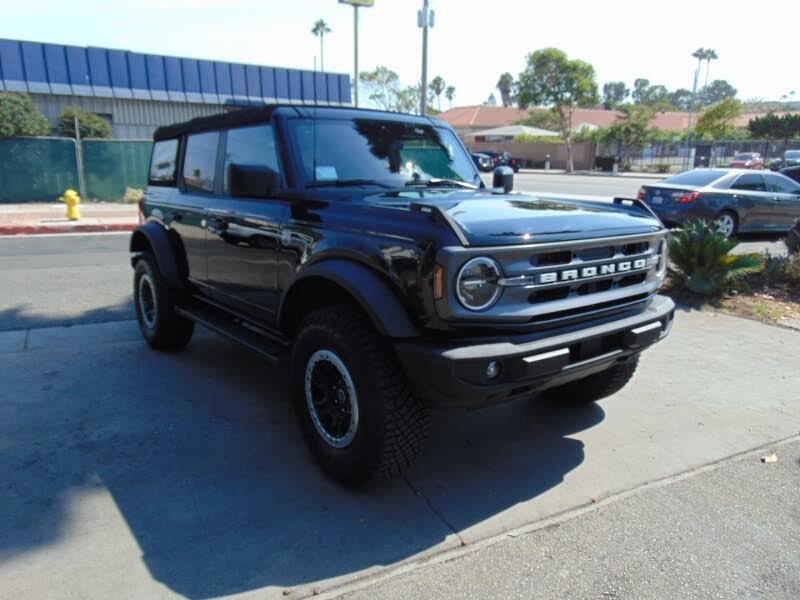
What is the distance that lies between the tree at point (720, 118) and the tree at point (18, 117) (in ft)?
152

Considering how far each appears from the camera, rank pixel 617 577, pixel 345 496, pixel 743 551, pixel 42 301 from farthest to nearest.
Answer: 1. pixel 42 301
2. pixel 345 496
3. pixel 743 551
4. pixel 617 577

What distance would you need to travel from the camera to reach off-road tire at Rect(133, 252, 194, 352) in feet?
17.0

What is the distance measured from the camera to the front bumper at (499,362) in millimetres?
2668

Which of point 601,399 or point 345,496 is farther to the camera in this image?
point 601,399

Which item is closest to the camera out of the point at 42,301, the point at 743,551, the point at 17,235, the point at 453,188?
the point at 743,551

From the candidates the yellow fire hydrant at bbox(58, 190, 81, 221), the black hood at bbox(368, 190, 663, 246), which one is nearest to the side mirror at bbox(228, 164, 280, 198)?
the black hood at bbox(368, 190, 663, 246)

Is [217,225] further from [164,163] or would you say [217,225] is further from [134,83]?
[134,83]

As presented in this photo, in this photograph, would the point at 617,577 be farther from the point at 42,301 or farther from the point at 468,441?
the point at 42,301

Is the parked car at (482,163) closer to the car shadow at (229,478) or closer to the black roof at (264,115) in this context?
the black roof at (264,115)

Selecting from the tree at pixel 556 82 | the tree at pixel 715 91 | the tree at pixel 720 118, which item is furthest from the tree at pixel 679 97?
the tree at pixel 556 82

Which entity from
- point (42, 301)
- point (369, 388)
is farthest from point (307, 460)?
point (42, 301)

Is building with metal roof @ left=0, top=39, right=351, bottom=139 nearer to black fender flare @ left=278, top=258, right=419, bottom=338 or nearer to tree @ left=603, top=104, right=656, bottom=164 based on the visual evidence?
black fender flare @ left=278, top=258, right=419, bottom=338

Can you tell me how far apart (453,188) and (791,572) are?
111 inches

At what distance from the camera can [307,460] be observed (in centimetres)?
361
